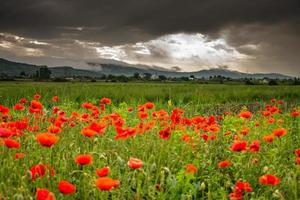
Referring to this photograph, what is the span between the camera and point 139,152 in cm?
464

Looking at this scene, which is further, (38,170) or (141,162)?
(38,170)

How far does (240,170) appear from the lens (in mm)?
4027

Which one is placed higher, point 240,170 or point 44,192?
point 44,192

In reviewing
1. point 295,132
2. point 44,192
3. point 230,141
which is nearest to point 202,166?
point 230,141

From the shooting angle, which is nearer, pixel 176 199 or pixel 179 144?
pixel 176 199

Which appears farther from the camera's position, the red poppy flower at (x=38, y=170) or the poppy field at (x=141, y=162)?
the poppy field at (x=141, y=162)

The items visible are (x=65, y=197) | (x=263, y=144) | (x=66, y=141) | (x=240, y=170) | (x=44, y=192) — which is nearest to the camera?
(x=44, y=192)

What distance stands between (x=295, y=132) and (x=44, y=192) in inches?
230

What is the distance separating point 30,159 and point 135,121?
10.2ft

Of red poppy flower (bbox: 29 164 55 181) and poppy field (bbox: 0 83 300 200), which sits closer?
red poppy flower (bbox: 29 164 55 181)

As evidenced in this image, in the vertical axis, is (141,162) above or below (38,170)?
above

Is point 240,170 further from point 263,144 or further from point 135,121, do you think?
point 135,121

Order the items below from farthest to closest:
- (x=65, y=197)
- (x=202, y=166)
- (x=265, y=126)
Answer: (x=265, y=126) < (x=202, y=166) < (x=65, y=197)

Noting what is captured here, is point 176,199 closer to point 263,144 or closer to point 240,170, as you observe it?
point 240,170
